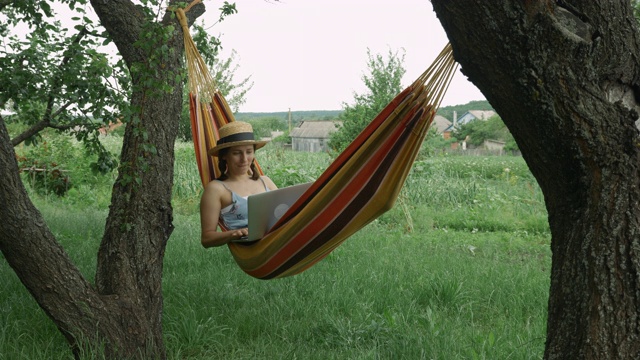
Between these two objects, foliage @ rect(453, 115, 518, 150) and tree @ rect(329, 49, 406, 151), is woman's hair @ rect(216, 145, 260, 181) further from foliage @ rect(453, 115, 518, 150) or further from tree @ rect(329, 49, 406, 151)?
foliage @ rect(453, 115, 518, 150)

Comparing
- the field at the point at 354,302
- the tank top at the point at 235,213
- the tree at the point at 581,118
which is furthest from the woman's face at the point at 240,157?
the tree at the point at 581,118

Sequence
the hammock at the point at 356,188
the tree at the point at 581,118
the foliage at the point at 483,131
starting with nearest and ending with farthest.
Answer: the tree at the point at 581,118, the hammock at the point at 356,188, the foliage at the point at 483,131

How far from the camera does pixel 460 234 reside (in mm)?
5316

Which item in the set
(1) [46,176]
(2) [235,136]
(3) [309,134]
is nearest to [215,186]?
(2) [235,136]

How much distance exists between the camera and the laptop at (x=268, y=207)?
242 centimetres

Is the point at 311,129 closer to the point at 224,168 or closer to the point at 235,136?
the point at 224,168

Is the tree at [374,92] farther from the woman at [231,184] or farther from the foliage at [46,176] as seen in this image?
the woman at [231,184]

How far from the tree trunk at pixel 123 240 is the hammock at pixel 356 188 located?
1.18 feet

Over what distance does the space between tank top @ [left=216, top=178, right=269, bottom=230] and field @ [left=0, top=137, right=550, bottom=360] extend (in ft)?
1.38

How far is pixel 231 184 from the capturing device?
2.75m

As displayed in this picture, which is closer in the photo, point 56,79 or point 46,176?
point 56,79

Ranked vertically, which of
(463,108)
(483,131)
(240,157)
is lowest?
(240,157)

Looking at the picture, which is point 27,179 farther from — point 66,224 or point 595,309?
point 595,309

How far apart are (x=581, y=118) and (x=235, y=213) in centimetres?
156
